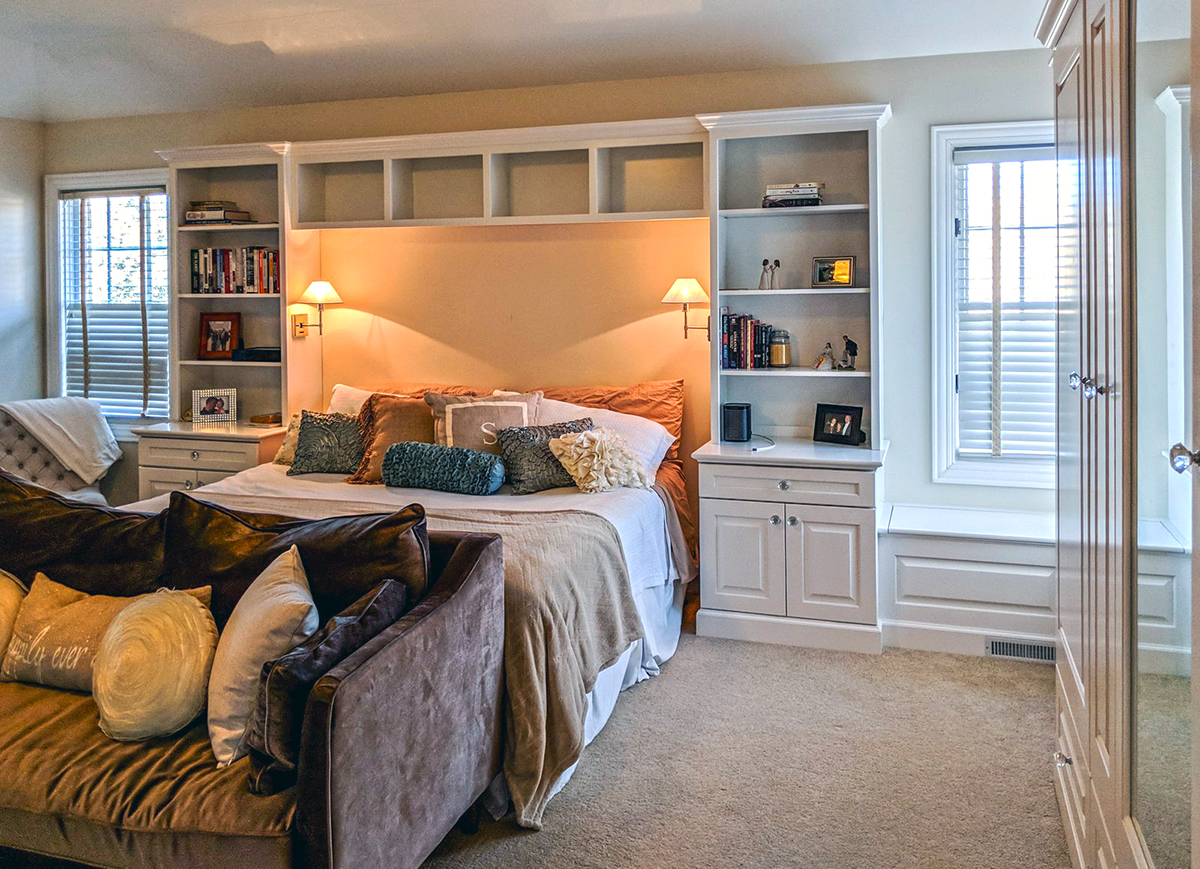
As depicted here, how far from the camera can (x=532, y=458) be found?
12.9ft

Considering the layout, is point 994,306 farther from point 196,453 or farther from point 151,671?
point 196,453

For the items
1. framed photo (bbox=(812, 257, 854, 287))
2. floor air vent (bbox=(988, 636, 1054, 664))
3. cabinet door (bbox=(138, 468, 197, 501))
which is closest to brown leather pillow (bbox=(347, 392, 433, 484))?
cabinet door (bbox=(138, 468, 197, 501))

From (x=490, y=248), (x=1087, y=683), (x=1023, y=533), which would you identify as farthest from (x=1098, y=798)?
(x=490, y=248)

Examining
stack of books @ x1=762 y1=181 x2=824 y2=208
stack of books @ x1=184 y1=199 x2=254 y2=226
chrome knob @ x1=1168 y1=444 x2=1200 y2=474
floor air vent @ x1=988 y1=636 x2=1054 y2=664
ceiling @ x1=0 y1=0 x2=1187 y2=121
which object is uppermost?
ceiling @ x1=0 y1=0 x2=1187 y2=121

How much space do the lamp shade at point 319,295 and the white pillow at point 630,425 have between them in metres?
1.38

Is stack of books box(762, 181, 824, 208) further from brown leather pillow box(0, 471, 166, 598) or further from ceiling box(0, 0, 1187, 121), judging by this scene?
brown leather pillow box(0, 471, 166, 598)

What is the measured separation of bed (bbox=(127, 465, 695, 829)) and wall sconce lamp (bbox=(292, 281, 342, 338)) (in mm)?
931

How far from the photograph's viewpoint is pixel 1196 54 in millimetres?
1259

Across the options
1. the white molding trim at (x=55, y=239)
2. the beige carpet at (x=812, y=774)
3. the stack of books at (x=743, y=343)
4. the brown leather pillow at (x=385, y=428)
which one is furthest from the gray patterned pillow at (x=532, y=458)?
the white molding trim at (x=55, y=239)

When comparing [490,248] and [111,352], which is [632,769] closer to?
[490,248]

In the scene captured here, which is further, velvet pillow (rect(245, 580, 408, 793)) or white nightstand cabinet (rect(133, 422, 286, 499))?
white nightstand cabinet (rect(133, 422, 286, 499))

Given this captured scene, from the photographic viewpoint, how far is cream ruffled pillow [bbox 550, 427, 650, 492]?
12.6 feet

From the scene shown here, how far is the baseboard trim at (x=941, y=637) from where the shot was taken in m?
3.83

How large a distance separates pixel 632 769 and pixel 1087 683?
52.4 inches
